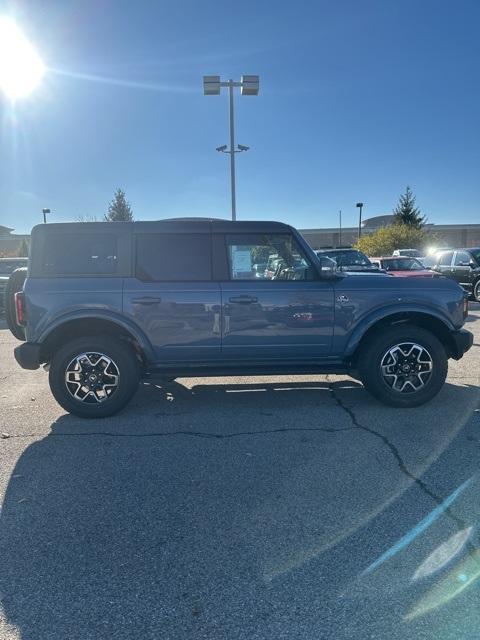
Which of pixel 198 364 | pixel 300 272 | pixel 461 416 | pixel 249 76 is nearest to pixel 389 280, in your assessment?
pixel 300 272

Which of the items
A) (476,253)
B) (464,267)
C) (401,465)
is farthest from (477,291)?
(401,465)

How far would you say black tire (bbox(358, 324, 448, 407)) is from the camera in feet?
16.7

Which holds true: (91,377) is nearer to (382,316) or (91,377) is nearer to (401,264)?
(382,316)

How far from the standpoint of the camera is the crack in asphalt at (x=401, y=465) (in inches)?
118

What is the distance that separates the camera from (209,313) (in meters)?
4.95

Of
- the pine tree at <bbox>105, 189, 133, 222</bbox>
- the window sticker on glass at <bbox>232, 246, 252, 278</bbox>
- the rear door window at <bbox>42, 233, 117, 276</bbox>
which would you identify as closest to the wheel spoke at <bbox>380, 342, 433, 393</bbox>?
the window sticker on glass at <bbox>232, 246, 252, 278</bbox>

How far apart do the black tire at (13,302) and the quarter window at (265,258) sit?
2.31m

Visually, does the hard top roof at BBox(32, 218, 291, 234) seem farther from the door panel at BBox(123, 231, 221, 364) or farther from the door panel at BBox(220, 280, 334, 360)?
the door panel at BBox(220, 280, 334, 360)

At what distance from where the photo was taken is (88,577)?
8.34ft

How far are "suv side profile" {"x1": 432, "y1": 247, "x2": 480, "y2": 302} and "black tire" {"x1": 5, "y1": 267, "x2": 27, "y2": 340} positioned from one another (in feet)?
45.7

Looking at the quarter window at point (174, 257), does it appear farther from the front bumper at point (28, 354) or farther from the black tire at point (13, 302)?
the black tire at point (13, 302)

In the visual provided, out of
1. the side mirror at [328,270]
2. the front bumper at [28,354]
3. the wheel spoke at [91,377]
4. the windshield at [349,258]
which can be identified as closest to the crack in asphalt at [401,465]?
the side mirror at [328,270]

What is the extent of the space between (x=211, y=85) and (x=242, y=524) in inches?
600

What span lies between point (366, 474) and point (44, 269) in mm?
3578
